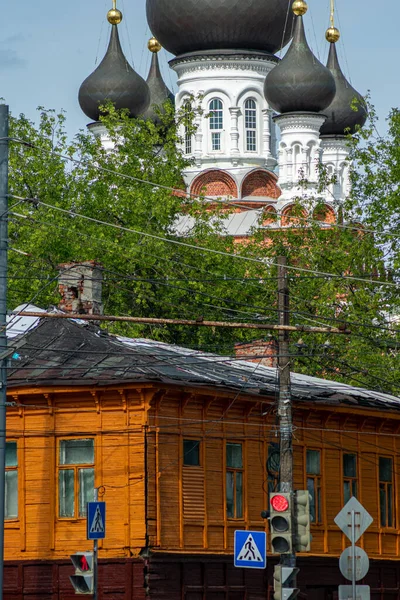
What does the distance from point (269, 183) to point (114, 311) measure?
30734 millimetres

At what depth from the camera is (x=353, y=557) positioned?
2517cm

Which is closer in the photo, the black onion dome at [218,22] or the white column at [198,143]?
the black onion dome at [218,22]

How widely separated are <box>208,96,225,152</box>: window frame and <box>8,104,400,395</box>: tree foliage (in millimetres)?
16962

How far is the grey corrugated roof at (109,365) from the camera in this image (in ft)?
101

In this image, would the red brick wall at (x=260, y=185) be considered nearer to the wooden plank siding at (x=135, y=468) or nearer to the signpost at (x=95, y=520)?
the wooden plank siding at (x=135, y=468)

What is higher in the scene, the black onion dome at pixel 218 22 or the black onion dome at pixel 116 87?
the black onion dome at pixel 218 22

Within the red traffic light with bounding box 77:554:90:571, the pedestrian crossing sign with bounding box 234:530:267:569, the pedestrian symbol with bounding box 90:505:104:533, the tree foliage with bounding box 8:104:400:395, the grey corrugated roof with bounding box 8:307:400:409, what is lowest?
the red traffic light with bounding box 77:554:90:571

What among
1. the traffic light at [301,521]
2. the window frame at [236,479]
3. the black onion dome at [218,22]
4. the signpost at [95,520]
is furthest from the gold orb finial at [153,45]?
the traffic light at [301,521]

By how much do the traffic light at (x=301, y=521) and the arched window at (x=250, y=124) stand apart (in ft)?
198

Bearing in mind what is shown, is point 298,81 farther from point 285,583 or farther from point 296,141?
point 285,583

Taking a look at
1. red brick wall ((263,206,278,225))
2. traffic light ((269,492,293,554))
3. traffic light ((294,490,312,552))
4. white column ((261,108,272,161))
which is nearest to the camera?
traffic light ((269,492,293,554))

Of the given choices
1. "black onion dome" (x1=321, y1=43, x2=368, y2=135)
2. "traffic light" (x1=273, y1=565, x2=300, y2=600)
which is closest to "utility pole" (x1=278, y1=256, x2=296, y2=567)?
"traffic light" (x1=273, y1=565, x2=300, y2=600)

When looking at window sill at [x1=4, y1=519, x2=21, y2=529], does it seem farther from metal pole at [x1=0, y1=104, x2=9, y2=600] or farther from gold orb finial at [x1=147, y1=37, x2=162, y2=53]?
gold orb finial at [x1=147, y1=37, x2=162, y2=53]

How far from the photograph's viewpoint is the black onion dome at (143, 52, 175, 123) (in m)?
87.3
